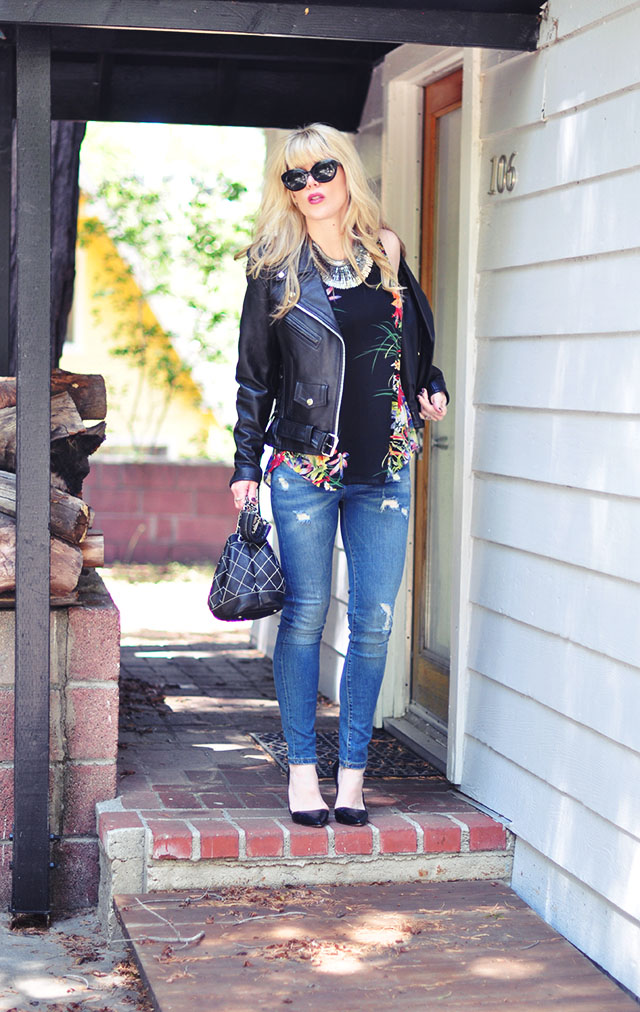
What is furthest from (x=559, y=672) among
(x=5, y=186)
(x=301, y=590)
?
(x=5, y=186)

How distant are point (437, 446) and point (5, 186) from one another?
1.90m

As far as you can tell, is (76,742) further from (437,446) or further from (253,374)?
(437,446)

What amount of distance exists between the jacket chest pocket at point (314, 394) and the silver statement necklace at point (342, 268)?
0.98 feet

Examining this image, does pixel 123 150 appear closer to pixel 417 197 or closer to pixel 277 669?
pixel 417 197

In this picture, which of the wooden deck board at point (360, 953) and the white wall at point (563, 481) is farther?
the white wall at point (563, 481)

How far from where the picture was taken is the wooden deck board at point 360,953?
3.21 metres

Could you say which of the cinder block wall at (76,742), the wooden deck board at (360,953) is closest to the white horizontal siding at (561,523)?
the wooden deck board at (360,953)

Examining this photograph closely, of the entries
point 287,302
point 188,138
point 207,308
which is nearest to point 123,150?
point 188,138

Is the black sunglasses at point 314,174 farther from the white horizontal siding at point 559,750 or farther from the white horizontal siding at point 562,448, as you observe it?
the white horizontal siding at point 559,750

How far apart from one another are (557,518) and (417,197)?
1.94 m

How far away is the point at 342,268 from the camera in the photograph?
12.7 feet

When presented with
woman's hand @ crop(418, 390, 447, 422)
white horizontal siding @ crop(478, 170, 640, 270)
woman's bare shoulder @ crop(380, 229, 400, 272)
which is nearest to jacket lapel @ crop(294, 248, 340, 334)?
woman's bare shoulder @ crop(380, 229, 400, 272)

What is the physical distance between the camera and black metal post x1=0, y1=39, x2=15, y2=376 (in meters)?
4.41

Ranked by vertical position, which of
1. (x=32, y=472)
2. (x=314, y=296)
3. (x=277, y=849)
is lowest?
(x=277, y=849)
